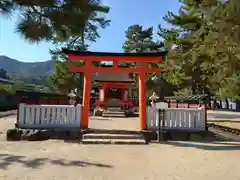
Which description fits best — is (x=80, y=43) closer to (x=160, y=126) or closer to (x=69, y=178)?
(x=160, y=126)

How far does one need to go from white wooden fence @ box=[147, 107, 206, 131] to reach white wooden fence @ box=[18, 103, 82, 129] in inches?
98.9

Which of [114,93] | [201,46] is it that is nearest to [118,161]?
[201,46]

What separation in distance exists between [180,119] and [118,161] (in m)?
4.29

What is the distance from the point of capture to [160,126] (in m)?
9.55

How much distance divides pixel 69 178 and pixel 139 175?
1248mm

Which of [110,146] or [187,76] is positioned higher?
[187,76]

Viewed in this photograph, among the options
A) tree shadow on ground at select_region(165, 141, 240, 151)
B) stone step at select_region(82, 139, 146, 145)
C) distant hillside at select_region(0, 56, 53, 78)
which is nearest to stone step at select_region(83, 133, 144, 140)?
stone step at select_region(82, 139, 146, 145)

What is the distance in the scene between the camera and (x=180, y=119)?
981cm

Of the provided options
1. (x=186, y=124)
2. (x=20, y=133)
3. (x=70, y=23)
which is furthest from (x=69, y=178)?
(x=186, y=124)

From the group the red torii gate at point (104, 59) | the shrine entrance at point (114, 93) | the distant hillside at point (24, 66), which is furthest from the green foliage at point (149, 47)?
the distant hillside at point (24, 66)

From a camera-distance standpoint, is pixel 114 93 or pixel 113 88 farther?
pixel 114 93

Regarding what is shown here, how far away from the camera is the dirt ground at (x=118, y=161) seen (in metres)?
5.05

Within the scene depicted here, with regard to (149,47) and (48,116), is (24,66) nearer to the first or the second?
(149,47)

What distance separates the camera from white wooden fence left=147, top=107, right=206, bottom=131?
31.9 ft
